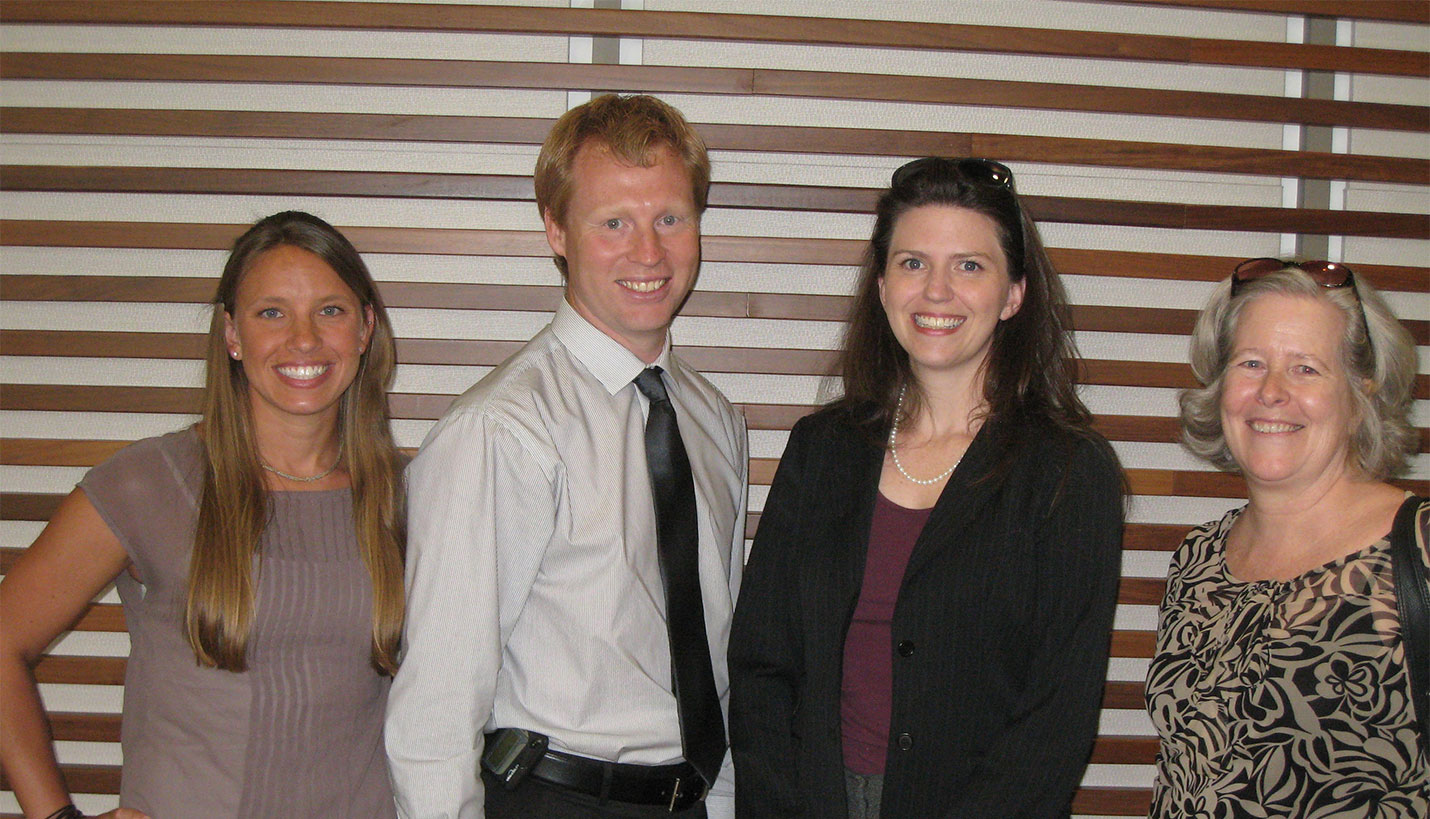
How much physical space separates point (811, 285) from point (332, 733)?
1.71 meters

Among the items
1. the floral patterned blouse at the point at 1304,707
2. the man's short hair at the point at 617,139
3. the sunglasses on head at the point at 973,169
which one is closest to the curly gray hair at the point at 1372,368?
the floral patterned blouse at the point at 1304,707

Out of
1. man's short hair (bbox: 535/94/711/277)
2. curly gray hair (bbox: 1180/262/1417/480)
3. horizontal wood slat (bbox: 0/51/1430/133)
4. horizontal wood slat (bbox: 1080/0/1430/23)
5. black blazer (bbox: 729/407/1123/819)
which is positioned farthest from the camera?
horizontal wood slat (bbox: 1080/0/1430/23)

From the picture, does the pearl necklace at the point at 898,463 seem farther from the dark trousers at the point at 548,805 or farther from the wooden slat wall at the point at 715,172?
the dark trousers at the point at 548,805

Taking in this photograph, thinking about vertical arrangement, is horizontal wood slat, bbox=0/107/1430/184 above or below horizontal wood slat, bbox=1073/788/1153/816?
above

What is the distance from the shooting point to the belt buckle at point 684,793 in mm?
2012

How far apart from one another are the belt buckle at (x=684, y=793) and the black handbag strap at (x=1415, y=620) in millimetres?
1334

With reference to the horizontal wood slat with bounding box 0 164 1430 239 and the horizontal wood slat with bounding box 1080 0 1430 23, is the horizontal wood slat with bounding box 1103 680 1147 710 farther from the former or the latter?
the horizontal wood slat with bounding box 1080 0 1430 23

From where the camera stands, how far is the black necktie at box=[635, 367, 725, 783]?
202 cm

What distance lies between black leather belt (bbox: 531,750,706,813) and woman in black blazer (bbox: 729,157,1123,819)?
15 centimetres

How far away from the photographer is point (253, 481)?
6.82 feet

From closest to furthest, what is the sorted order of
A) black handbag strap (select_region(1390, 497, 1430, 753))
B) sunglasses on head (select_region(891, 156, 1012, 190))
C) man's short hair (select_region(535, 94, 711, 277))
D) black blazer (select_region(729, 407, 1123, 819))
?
black handbag strap (select_region(1390, 497, 1430, 753))
black blazer (select_region(729, 407, 1123, 819))
sunglasses on head (select_region(891, 156, 1012, 190))
man's short hair (select_region(535, 94, 711, 277))

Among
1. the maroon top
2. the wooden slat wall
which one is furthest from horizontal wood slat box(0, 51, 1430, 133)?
the maroon top

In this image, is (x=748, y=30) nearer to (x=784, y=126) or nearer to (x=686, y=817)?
(x=784, y=126)

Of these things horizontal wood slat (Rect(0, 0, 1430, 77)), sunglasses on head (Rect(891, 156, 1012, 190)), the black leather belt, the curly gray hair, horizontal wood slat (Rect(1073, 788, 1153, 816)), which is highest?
horizontal wood slat (Rect(0, 0, 1430, 77))
